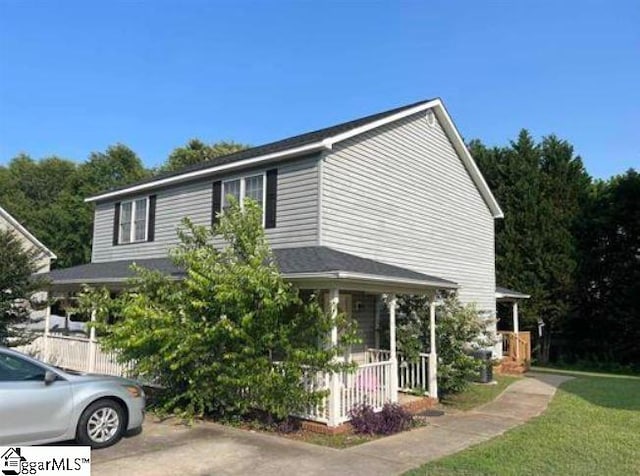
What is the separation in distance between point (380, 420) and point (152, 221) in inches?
397

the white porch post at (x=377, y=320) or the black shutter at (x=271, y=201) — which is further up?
the black shutter at (x=271, y=201)

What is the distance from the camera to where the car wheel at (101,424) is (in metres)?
7.30

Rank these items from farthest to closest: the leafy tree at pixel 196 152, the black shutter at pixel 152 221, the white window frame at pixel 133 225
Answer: the leafy tree at pixel 196 152 → the white window frame at pixel 133 225 → the black shutter at pixel 152 221

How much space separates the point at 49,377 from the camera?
705 centimetres

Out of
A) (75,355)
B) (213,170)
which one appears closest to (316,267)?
(213,170)

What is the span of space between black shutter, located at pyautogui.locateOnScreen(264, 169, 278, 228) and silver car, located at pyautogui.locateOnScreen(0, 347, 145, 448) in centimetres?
570

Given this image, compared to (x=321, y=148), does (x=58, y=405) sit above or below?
below

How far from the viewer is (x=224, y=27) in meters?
14.4

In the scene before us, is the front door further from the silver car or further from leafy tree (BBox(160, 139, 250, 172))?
leafy tree (BBox(160, 139, 250, 172))

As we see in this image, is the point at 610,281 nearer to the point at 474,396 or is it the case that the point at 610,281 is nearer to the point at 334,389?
the point at 474,396

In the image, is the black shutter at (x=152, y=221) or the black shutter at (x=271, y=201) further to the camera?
the black shutter at (x=152, y=221)

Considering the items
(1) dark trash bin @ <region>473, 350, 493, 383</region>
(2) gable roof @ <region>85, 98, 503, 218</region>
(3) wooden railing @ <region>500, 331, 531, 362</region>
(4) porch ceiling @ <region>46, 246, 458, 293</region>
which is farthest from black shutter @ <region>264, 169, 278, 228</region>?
(3) wooden railing @ <region>500, 331, 531, 362</region>

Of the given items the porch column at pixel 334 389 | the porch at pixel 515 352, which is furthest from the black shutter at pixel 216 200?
the porch at pixel 515 352

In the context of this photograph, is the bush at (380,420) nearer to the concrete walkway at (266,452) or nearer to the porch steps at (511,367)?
the concrete walkway at (266,452)
